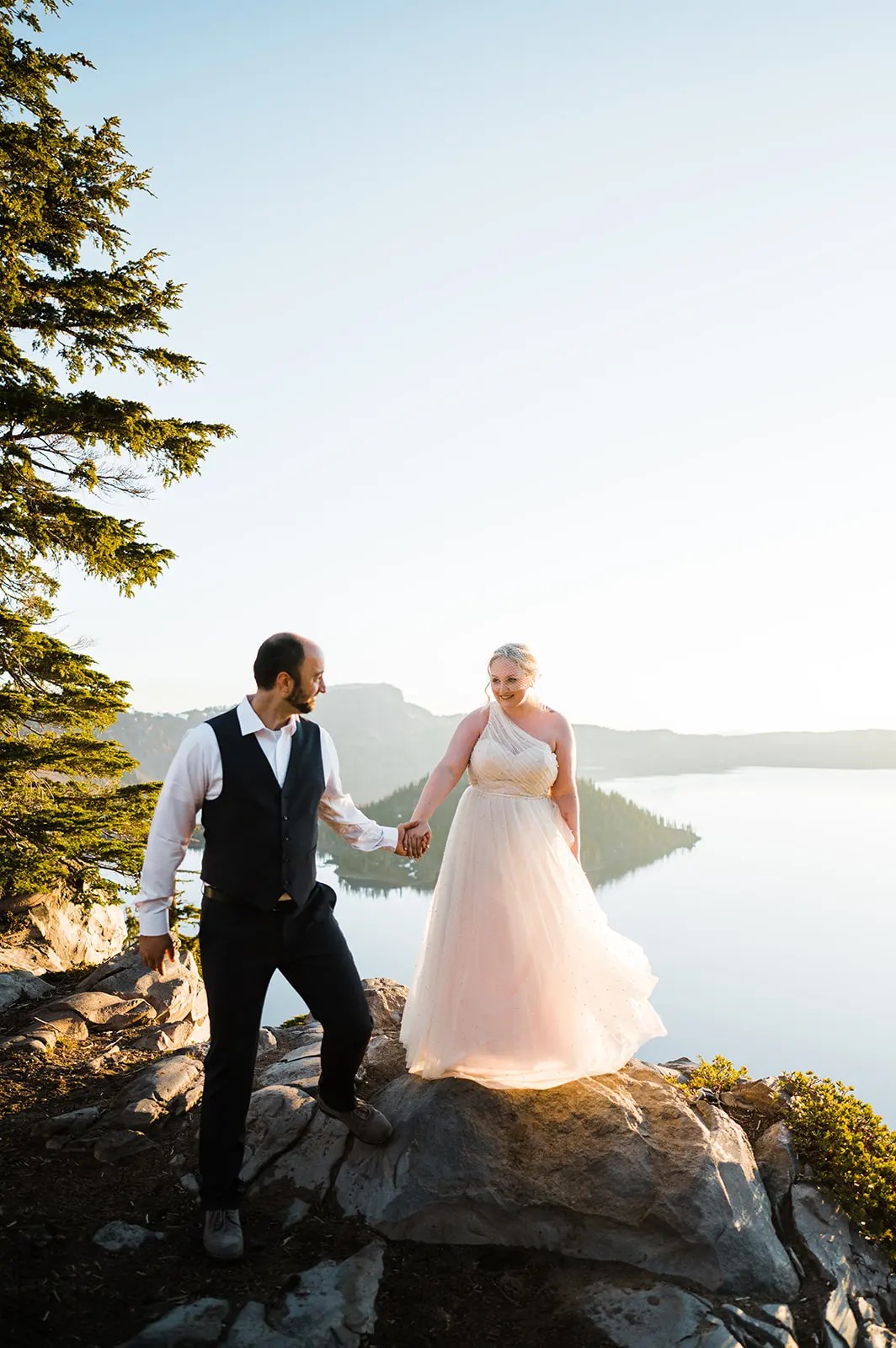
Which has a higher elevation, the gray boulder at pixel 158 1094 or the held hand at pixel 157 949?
the held hand at pixel 157 949

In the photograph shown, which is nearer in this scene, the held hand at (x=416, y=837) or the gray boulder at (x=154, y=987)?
the held hand at (x=416, y=837)

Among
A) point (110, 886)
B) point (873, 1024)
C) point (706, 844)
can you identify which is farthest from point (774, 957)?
point (110, 886)

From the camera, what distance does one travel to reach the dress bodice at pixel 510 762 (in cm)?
557

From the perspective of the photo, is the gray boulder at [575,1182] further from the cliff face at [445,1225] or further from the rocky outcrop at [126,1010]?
the rocky outcrop at [126,1010]

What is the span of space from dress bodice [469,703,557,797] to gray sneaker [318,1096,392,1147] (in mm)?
2088

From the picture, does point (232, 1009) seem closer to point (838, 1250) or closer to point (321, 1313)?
point (321, 1313)

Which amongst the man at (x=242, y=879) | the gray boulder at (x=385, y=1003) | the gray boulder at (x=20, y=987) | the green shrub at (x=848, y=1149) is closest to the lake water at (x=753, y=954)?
the gray boulder at (x=20, y=987)

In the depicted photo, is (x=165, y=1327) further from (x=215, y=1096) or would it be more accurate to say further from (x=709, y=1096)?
(x=709, y=1096)

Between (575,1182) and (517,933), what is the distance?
1412mm

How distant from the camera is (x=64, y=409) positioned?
8.29 m

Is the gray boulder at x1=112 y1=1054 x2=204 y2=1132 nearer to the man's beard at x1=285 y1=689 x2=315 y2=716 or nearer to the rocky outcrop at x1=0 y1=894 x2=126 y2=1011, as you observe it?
the man's beard at x1=285 y1=689 x2=315 y2=716

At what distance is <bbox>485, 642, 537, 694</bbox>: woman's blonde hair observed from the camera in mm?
5727

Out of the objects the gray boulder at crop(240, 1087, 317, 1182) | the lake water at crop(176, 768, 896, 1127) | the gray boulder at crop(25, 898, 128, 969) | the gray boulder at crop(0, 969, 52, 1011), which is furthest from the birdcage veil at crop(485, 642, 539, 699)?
the lake water at crop(176, 768, 896, 1127)

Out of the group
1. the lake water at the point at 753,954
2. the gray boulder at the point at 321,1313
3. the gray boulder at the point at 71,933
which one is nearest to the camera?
the gray boulder at the point at 321,1313
